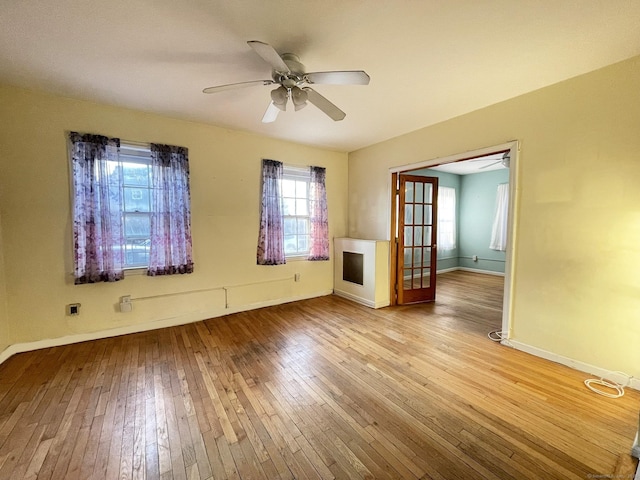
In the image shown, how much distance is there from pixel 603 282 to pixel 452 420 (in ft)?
6.03

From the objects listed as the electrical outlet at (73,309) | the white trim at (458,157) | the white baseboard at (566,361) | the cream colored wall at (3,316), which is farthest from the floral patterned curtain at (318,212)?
the cream colored wall at (3,316)

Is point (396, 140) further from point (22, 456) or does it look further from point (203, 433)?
point (22, 456)

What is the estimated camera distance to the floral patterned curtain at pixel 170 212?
308 cm

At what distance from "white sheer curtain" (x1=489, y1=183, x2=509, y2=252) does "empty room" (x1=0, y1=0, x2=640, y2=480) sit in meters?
2.73

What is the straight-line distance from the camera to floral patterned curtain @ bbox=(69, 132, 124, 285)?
269cm

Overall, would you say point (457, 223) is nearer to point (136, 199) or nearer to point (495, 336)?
point (495, 336)

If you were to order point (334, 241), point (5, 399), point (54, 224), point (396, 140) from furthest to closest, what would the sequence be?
1. point (334, 241)
2. point (396, 140)
3. point (54, 224)
4. point (5, 399)

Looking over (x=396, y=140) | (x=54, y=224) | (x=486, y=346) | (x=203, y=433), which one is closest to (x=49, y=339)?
(x=54, y=224)

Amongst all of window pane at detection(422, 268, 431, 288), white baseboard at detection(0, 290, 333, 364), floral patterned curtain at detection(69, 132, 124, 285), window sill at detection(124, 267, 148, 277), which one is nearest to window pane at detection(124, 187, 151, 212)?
floral patterned curtain at detection(69, 132, 124, 285)

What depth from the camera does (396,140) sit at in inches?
154

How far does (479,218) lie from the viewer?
262 inches

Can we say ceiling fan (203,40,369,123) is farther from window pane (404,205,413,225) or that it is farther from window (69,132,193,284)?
window pane (404,205,413,225)

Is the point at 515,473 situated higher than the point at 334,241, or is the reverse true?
the point at 334,241

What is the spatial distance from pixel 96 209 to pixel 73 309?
3.67ft
